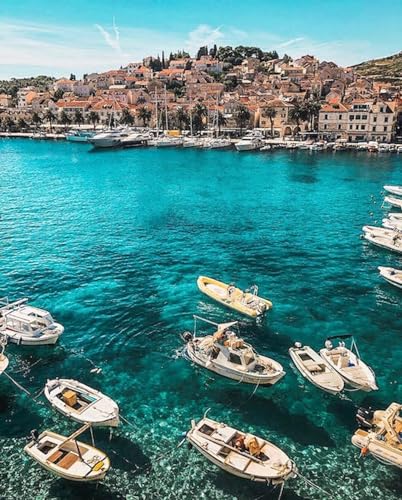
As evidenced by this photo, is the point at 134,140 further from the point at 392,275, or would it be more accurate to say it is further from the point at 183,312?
the point at 183,312

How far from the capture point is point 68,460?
24.2 meters

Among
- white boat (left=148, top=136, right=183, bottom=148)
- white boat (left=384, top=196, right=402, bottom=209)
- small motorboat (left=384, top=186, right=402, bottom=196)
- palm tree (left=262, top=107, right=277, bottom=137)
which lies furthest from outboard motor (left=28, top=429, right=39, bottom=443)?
palm tree (left=262, top=107, right=277, bottom=137)

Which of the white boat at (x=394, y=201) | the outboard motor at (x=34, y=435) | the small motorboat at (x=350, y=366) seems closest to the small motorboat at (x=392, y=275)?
the small motorboat at (x=350, y=366)

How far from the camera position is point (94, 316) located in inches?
1631

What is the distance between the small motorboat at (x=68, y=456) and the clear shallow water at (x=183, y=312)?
1.20 meters

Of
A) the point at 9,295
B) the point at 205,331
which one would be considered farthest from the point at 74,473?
the point at 9,295

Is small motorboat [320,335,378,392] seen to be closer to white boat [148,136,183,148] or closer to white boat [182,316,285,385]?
white boat [182,316,285,385]

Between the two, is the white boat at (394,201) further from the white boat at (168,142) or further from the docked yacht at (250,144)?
the white boat at (168,142)

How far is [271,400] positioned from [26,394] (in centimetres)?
1761

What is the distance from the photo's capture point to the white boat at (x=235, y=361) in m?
31.3

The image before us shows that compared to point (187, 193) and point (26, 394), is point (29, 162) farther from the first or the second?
point (26, 394)

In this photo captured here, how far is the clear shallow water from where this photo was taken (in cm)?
2519

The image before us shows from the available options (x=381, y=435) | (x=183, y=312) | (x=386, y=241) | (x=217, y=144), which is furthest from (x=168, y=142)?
(x=381, y=435)

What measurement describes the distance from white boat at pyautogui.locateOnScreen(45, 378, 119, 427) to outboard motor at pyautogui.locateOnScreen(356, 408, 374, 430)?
50.9 feet
